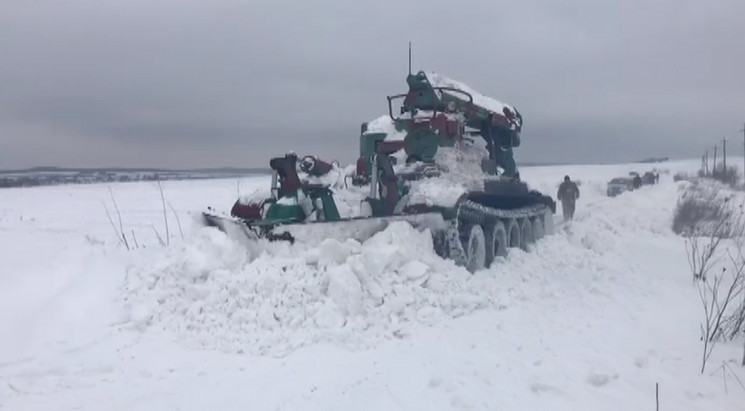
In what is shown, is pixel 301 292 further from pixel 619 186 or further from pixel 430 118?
Answer: pixel 619 186

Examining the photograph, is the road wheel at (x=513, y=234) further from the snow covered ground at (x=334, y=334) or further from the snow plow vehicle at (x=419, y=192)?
the snow covered ground at (x=334, y=334)

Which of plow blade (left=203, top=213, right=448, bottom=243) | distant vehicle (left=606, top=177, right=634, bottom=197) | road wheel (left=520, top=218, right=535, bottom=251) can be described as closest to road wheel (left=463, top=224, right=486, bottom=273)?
plow blade (left=203, top=213, right=448, bottom=243)

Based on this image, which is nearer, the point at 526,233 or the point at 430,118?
the point at 430,118

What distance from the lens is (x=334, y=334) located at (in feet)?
23.7

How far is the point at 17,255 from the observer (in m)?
11.4

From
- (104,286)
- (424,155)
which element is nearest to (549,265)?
(424,155)

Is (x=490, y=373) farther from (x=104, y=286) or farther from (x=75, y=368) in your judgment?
(x=104, y=286)

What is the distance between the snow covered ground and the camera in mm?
5980

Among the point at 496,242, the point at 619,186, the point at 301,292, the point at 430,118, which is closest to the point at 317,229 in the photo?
the point at 301,292

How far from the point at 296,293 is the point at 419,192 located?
315cm

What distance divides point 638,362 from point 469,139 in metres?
6.91

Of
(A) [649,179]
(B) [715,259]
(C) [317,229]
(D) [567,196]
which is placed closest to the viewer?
(C) [317,229]

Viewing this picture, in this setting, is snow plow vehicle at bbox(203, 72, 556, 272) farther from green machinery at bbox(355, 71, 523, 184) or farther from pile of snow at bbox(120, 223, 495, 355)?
pile of snow at bbox(120, 223, 495, 355)

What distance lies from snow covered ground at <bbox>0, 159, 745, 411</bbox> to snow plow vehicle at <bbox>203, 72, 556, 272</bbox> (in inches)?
12.9
